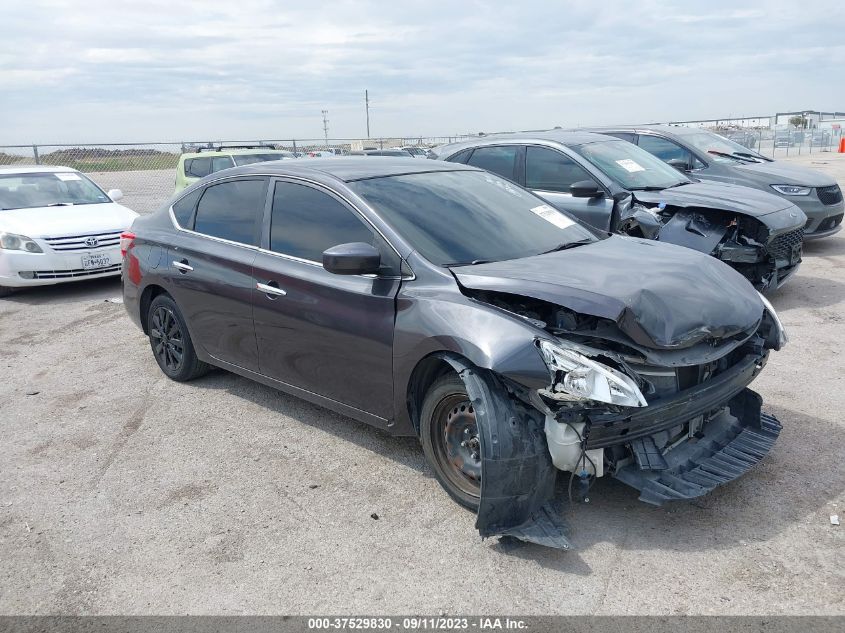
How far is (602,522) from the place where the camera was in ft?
11.5

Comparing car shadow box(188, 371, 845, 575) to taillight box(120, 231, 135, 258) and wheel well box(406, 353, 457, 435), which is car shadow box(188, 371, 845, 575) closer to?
wheel well box(406, 353, 457, 435)

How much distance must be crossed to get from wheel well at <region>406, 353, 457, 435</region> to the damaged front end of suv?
0.13 metres

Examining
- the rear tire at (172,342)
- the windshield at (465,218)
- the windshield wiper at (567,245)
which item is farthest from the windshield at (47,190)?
the windshield wiper at (567,245)

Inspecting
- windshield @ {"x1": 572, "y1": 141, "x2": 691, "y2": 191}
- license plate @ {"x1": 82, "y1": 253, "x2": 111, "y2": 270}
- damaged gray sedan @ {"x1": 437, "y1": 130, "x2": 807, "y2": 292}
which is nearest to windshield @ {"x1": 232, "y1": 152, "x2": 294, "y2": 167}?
license plate @ {"x1": 82, "y1": 253, "x2": 111, "y2": 270}

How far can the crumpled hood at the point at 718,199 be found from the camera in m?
6.93

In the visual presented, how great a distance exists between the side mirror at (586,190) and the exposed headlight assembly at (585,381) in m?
4.13

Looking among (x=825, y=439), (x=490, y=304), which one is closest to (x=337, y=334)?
(x=490, y=304)

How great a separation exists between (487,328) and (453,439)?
636 mm

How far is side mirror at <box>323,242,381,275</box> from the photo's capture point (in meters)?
3.64

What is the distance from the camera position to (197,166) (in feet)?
46.4

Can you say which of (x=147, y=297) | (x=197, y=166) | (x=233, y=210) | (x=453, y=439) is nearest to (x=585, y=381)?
(x=453, y=439)

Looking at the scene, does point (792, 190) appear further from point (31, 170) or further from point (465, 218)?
point (31, 170)

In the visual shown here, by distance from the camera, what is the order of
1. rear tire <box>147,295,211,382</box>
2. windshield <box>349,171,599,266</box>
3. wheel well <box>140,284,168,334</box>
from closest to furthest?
1. windshield <box>349,171,599,266</box>
2. rear tire <box>147,295,211,382</box>
3. wheel well <box>140,284,168,334</box>

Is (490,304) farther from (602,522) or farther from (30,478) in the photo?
(30,478)
